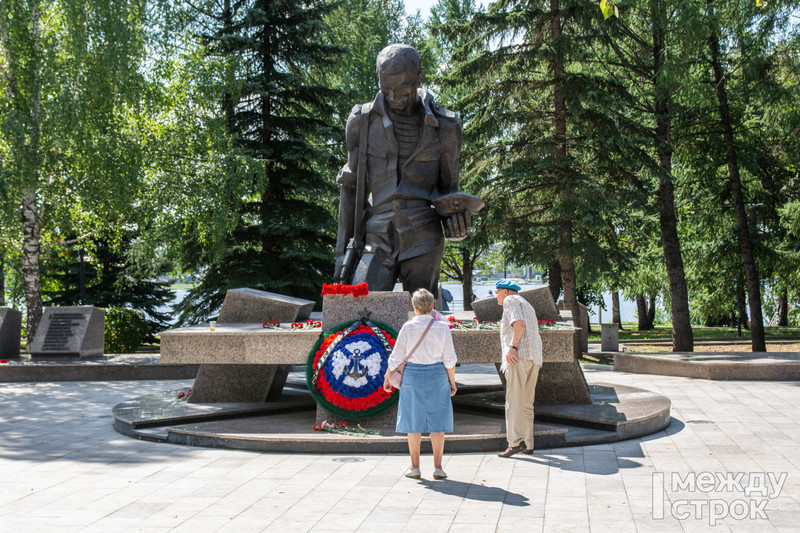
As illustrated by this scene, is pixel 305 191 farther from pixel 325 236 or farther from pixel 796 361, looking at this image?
pixel 796 361

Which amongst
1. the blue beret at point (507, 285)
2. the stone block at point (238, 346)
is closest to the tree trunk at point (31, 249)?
the stone block at point (238, 346)

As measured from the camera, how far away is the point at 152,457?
7.14 metres

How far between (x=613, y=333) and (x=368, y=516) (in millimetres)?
17463

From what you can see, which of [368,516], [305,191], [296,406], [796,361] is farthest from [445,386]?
[305,191]

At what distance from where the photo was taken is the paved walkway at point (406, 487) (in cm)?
491

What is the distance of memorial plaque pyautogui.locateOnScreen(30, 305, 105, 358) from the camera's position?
16.0 meters

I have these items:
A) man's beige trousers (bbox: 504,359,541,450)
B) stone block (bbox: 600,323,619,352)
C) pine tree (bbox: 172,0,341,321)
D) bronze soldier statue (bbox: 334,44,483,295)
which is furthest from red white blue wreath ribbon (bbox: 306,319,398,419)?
stone block (bbox: 600,323,619,352)

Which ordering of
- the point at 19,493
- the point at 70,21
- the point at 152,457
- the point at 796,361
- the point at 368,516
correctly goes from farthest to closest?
1. the point at 70,21
2. the point at 796,361
3. the point at 152,457
4. the point at 19,493
5. the point at 368,516

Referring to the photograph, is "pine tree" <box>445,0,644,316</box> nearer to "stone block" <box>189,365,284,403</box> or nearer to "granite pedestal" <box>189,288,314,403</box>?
"granite pedestal" <box>189,288,314,403</box>

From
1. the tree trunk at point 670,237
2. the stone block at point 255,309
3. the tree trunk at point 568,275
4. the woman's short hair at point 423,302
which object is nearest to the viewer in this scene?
the woman's short hair at point 423,302

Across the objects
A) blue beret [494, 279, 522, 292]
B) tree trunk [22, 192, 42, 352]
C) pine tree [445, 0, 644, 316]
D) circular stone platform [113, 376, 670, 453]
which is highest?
pine tree [445, 0, 644, 316]

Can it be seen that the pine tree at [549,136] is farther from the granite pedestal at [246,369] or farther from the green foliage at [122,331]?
the green foliage at [122,331]

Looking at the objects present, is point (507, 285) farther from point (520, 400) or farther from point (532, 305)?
point (532, 305)

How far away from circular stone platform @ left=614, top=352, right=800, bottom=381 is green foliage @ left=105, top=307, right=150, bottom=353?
37.5ft
